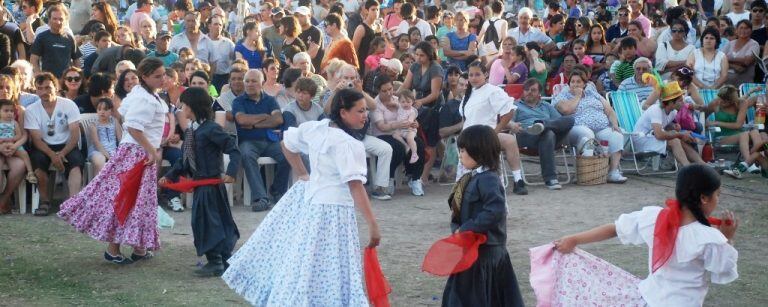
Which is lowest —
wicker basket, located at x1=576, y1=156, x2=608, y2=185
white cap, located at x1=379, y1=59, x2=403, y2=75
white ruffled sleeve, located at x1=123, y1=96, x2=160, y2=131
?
wicker basket, located at x1=576, y1=156, x2=608, y2=185

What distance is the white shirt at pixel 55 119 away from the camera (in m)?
10.7

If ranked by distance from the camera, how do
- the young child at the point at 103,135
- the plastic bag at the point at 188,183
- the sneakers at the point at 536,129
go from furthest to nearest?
the sneakers at the point at 536,129 < the young child at the point at 103,135 < the plastic bag at the point at 188,183

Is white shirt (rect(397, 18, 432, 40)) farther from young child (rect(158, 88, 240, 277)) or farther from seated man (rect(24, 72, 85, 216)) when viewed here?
young child (rect(158, 88, 240, 277))

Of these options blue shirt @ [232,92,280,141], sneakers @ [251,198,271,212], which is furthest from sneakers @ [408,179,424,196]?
sneakers @ [251,198,271,212]

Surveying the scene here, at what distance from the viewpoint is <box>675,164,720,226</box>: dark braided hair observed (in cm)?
524

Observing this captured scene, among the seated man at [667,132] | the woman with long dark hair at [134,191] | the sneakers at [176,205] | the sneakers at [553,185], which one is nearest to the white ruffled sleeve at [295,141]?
the woman with long dark hair at [134,191]

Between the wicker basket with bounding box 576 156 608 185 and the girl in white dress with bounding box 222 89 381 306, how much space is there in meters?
6.02

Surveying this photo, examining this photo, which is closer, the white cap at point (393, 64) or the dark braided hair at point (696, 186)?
the dark braided hair at point (696, 186)

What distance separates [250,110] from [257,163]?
1.78ft

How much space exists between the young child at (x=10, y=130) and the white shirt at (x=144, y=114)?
8.72 ft

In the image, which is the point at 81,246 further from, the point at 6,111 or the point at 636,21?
the point at 636,21

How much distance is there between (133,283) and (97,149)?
3.45m

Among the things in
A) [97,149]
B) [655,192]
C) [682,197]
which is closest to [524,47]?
[655,192]

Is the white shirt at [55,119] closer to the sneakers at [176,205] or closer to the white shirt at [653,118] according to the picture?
the sneakers at [176,205]
